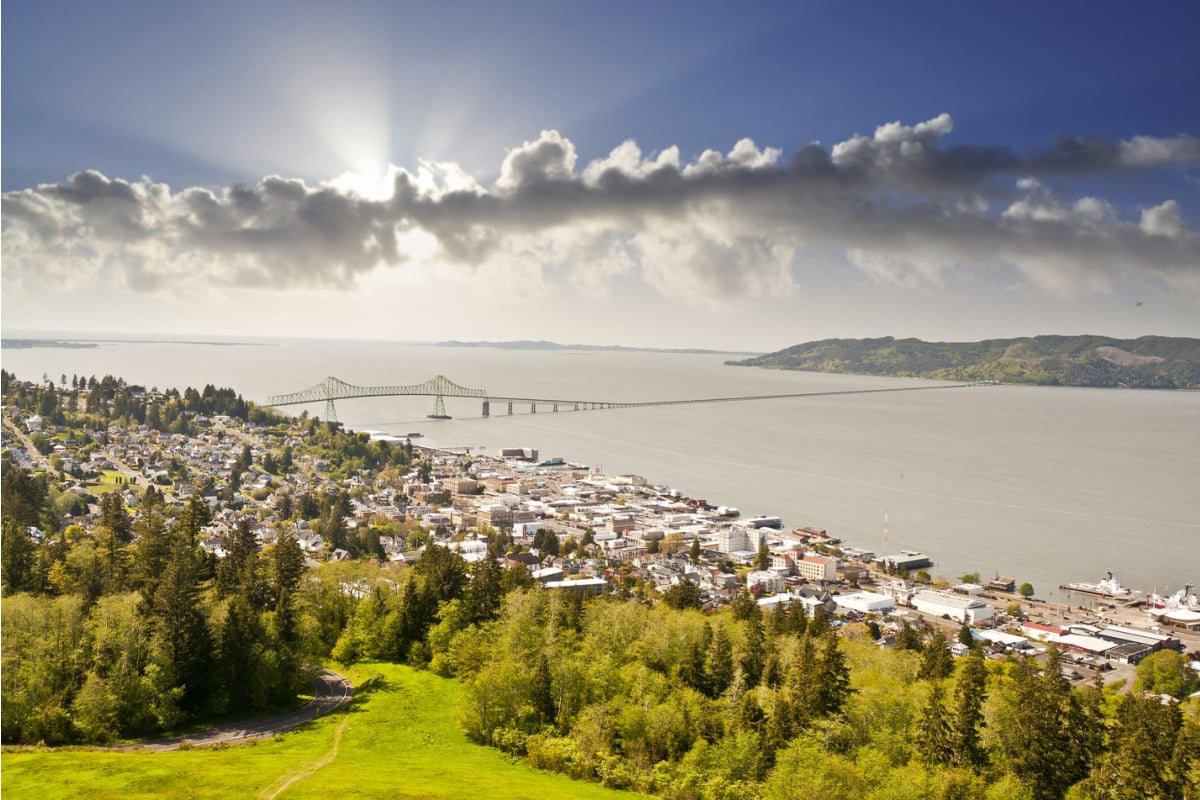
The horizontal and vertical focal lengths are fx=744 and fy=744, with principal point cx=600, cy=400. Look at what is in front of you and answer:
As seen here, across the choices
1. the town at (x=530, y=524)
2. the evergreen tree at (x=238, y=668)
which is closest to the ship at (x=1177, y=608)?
the town at (x=530, y=524)

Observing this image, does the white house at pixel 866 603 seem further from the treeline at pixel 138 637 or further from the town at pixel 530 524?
the treeline at pixel 138 637

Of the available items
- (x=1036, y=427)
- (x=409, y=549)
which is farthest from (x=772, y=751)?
(x=1036, y=427)

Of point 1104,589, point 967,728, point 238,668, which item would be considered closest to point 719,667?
point 967,728

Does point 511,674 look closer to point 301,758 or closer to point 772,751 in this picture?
point 301,758

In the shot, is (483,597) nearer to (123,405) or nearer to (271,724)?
(271,724)

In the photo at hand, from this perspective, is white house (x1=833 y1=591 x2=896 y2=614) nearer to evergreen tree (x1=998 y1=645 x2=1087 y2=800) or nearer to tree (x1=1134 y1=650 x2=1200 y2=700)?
tree (x1=1134 y1=650 x2=1200 y2=700)

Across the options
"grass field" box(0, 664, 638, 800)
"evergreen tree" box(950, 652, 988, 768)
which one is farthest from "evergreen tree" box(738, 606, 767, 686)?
"grass field" box(0, 664, 638, 800)
